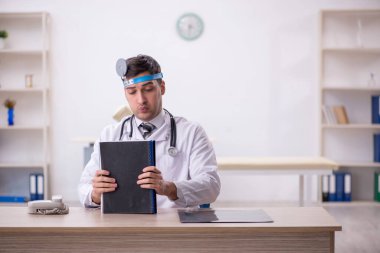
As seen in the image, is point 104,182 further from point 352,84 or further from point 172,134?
point 352,84

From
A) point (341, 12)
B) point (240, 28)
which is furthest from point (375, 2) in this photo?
point (240, 28)

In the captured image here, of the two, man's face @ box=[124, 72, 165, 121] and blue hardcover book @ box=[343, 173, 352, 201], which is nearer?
man's face @ box=[124, 72, 165, 121]

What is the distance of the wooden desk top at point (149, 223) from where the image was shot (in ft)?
6.31

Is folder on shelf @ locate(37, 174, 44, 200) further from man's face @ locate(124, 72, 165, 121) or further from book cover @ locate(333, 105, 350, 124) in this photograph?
man's face @ locate(124, 72, 165, 121)

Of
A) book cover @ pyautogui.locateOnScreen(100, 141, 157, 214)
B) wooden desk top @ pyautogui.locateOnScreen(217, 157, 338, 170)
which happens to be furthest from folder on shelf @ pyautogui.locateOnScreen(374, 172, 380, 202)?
book cover @ pyautogui.locateOnScreen(100, 141, 157, 214)

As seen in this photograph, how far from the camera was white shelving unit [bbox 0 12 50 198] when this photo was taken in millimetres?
6332

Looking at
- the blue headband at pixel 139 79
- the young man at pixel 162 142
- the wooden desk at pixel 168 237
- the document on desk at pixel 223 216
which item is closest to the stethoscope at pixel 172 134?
the young man at pixel 162 142

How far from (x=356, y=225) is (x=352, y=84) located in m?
1.92

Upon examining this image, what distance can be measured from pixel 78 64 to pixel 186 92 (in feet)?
4.18

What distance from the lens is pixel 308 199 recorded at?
6277mm

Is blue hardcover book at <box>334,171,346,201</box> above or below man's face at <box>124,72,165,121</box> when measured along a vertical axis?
below

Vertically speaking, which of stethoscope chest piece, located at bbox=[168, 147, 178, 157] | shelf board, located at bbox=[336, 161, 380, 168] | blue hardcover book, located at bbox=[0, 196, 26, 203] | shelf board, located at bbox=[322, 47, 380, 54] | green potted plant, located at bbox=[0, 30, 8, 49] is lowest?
blue hardcover book, located at bbox=[0, 196, 26, 203]

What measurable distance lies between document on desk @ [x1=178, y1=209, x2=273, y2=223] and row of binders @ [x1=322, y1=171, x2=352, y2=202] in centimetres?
406

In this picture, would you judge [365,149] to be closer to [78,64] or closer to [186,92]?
[186,92]
